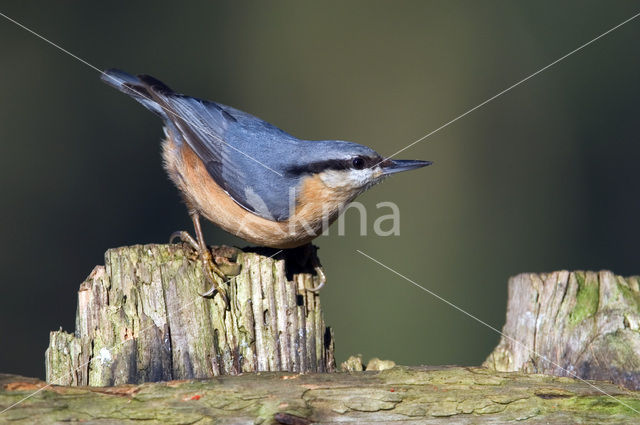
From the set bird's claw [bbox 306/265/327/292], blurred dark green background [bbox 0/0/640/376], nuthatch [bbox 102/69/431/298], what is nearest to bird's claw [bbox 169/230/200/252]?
nuthatch [bbox 102/69/431/298]

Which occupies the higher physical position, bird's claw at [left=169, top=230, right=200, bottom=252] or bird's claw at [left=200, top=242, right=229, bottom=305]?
bird's claw at [left=169, top=230, right=200, bottom=252]

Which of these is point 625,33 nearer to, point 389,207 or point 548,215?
point 548,215

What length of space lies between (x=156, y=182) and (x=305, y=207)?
9.35 ft

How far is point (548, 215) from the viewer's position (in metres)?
6.35

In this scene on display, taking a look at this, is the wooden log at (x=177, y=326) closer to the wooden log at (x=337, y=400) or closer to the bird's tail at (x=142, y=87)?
the wooden log at (x=337, y=400)

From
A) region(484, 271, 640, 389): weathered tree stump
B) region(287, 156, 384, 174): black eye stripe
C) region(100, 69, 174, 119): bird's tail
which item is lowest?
region(484, 271, 640, 389): weathered tree stump

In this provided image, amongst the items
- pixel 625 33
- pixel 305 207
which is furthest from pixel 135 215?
pixel 625 33

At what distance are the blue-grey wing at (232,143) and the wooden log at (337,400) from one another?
4.73 ft

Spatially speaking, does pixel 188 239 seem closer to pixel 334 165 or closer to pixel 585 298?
pixel 334 165

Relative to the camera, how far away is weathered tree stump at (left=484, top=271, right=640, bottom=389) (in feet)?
8.55

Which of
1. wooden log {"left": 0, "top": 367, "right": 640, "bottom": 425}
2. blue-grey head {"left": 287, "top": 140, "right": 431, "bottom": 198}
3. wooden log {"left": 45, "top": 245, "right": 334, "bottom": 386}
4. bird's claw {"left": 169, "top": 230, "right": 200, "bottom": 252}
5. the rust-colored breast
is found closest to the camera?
wooden log {"left": 0, "top": 367, "right": 640, "bottom": 425}

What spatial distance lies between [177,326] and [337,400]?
754mm

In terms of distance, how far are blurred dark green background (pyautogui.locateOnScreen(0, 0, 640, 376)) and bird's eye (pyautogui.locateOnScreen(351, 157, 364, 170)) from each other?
2.30 m

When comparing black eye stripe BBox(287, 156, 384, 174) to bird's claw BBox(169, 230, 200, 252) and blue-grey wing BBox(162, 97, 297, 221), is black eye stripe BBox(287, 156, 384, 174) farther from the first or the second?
bird's claw BBox(169, 230, 200, 252)
